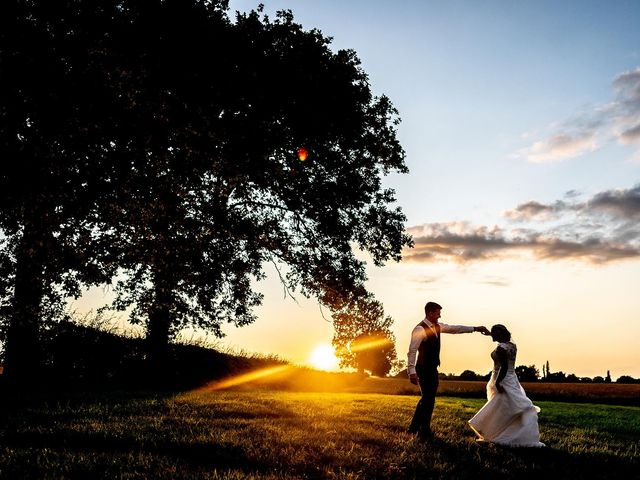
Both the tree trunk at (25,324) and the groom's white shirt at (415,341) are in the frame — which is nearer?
the groom's white shirt at (415,341)

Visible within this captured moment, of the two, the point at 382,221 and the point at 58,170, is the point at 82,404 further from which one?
the point at 382,221

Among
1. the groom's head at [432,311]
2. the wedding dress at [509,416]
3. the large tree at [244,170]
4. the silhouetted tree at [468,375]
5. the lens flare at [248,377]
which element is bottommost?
the silhouetted tree at [468,375]

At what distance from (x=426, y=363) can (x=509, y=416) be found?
194 cm

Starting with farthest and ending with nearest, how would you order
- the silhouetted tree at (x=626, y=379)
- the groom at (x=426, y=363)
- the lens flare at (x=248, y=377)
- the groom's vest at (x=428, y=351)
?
the silhouetted tree at (x=626, y=379), the lens flare at (x=248, y=377), the groom's vest at (x=428, y=351), the groom at (x=426, y=363)

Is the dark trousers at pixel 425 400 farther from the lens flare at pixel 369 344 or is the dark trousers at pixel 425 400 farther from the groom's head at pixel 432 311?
the lens flare at pixel 369 344

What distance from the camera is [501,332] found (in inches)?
422

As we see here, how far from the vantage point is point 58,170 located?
15.7 m

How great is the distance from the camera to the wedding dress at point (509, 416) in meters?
9.92

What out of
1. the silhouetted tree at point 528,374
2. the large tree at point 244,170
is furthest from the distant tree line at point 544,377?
the large tree at point 244,170

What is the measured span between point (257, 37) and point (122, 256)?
1015cm

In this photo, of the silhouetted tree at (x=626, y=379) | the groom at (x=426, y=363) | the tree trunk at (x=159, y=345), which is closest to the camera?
the groom at (x=426, y=363)

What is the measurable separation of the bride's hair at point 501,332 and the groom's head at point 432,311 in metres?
1.41

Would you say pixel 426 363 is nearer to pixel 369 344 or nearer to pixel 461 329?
pixel 461 329

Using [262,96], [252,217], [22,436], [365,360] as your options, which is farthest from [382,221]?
[365,360]
